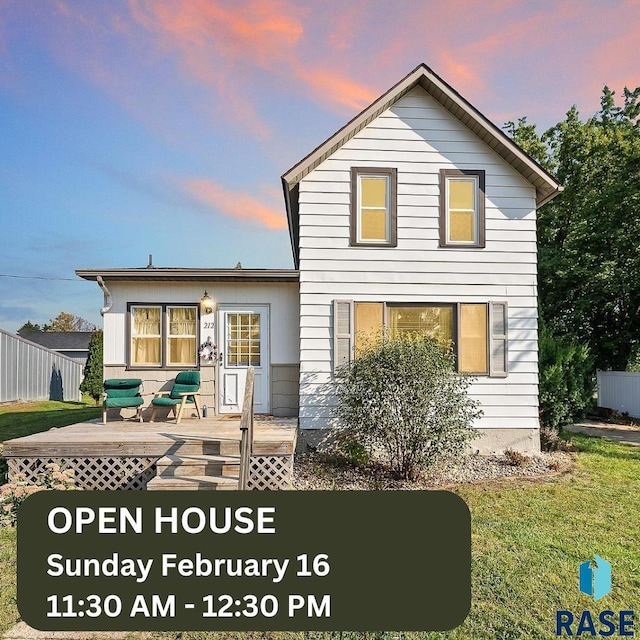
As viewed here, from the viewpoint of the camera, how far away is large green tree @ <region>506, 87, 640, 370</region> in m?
15.4

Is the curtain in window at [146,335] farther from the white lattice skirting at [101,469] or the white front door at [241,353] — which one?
the white lattice skirting at [101,469]

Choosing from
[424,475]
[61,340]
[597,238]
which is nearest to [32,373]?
[61,340]

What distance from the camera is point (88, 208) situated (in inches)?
945

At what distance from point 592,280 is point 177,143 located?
1556 centimetres

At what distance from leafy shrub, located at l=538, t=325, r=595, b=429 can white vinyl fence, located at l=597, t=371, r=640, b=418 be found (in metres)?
5.22

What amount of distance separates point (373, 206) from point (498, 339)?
3470 millimetres

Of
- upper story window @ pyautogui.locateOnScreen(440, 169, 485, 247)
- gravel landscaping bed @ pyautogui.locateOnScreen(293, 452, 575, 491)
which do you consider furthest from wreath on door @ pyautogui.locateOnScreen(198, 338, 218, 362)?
upper story window @ pyautogui.locateOnScreen(440, 169, 485, 247)

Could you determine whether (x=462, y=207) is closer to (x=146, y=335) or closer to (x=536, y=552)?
(x=536, y=552)

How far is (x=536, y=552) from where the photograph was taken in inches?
167

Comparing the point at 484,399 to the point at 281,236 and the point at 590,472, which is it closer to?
the point at 590,472

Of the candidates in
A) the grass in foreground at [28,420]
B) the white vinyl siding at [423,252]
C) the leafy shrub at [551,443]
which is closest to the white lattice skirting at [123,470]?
the white vinyl siding at [423,252]

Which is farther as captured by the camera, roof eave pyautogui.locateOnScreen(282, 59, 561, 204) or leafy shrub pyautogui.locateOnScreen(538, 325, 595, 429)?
leafy shrub pyautogui.locateOnScreen(538, 325, 595, 429)

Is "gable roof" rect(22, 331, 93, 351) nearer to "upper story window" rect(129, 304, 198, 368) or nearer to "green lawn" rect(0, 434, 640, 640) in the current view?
"upper story window" rect(129, 304, 198, 368)

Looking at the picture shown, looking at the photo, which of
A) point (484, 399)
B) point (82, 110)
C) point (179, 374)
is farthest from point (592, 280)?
point (82, 110)
